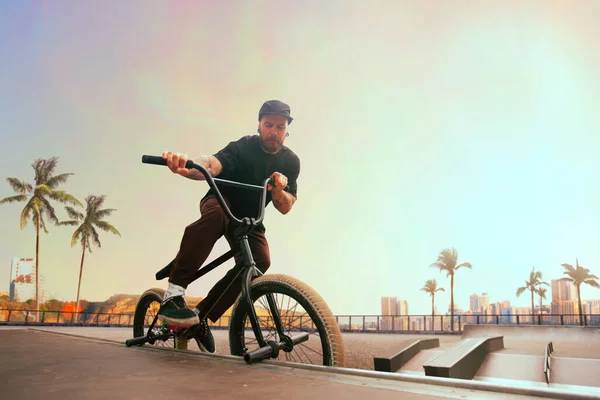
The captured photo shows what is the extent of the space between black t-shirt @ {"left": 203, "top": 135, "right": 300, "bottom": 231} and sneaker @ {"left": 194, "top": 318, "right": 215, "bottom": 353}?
3.07 ft

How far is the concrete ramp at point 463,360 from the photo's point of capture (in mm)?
5430

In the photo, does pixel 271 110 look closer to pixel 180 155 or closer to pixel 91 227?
pixel 180 155

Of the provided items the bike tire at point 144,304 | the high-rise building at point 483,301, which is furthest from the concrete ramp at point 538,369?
the high-rise building at point 483,301

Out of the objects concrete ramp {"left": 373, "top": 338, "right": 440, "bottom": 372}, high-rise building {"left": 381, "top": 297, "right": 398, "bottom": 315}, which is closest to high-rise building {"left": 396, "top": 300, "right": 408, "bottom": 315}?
high-rise building {"left": 381, "top": 297, "right": 398, "bottom": 315}

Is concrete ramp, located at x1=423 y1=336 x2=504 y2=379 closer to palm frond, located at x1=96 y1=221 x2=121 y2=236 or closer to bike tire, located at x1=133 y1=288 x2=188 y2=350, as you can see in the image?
bike tire, located at x1=133 y1=288 x2=188 y2=350

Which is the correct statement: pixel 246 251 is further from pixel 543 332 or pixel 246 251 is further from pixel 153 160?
pixel 543 332

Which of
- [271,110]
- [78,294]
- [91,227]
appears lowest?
[78,294]

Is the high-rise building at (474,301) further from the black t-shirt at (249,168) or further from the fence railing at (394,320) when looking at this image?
the black t-shirt at (249,168)

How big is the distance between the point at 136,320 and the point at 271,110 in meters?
2.81

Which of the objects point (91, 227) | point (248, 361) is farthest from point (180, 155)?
point (91, 227)

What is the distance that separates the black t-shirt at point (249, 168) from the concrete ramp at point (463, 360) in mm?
2947

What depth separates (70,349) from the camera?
3660 millimetres

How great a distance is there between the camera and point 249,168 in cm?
404

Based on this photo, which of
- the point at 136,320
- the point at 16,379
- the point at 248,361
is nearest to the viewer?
the point at 16,379
